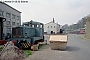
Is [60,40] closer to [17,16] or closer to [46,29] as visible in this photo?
[17,16]

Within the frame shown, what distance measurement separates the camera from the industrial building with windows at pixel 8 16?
729 inches

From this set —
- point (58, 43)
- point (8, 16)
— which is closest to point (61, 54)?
point (58, 43)

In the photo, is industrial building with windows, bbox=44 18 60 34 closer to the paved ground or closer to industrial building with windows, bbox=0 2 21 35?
industrial building with windows, bbox=0 2 21 35

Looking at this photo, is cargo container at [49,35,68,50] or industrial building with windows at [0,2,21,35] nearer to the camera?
cargo container at [49,35,68,50]

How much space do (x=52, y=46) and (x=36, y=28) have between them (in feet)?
12.5

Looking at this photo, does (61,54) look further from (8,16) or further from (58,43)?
(8,16)

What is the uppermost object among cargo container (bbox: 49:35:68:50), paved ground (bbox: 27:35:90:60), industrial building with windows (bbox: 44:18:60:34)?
industrial building with windows (bbox: 44:18:60:34)

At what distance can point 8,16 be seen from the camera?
20.7m

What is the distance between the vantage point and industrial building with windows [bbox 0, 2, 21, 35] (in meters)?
18.5

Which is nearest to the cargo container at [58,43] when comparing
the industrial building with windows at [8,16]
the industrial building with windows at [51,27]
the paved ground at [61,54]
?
the paved ground at [61,54]

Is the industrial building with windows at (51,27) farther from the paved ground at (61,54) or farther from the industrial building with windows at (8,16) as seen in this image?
the paved ground at (61,54)

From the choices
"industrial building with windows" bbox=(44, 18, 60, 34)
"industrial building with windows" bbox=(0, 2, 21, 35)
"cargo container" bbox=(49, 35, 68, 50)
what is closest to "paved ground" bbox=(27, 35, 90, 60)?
"cargo container" bbox=(49, 35, 68, 50)

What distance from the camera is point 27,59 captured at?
8445 millimetres

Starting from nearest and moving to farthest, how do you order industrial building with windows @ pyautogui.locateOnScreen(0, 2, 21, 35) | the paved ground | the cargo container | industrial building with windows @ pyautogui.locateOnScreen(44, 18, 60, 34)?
the paved ground → the cargo container → industrial building with windows @ pyautogui.locateOnScreen(0, 2, 21, 35) → industrial building with windows @ pyautogui.locateOnScreen(44, 18, 60, 34)
